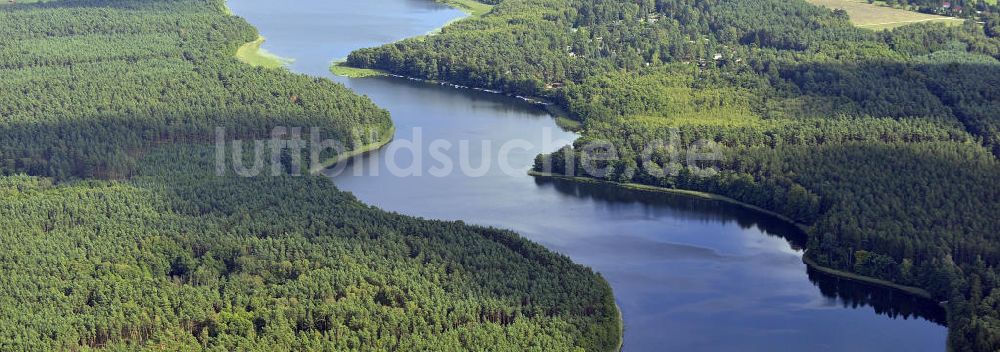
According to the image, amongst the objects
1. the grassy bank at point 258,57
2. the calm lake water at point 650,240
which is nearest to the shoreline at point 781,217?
the calm lake water at point 650,240

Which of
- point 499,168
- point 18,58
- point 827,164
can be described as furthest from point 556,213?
point 18,58

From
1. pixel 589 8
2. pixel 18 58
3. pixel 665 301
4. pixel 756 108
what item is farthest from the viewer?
pixel 589 8

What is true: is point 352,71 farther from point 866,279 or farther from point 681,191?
point 866,279

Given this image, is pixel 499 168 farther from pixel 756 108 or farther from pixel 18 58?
pixel 18 58

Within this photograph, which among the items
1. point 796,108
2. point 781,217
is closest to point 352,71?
point 796,108

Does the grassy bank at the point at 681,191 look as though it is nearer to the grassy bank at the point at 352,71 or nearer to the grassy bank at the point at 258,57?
the grassy bank at the point at 352,71

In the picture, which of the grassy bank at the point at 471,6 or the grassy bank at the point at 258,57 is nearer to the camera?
the grassy bank at the point at 258,57

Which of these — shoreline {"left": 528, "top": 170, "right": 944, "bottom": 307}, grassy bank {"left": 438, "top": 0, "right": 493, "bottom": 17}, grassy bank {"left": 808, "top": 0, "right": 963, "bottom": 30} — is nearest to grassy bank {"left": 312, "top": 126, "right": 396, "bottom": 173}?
shoreline {"left": 528, "top": 170, "right": 944, "bottom": 307}
